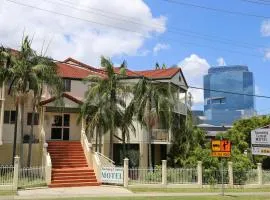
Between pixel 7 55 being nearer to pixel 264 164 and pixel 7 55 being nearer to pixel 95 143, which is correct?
pixel 95 143

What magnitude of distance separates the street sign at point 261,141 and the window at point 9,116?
54.3 feet

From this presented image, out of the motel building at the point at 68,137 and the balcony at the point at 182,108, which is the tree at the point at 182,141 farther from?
the balcony at the point at 182,108

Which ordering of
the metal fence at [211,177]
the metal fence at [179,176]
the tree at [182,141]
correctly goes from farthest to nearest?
the tree at [182,141]
the metal fence at [211,177]
the metal fence at [179,176]

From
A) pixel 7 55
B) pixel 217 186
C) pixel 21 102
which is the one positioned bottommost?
pixel 217 186

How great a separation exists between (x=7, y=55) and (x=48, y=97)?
6077 mm

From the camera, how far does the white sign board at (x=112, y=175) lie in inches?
1048

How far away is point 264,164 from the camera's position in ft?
140

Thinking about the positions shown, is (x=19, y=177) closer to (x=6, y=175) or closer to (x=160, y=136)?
(x=6, y=175)

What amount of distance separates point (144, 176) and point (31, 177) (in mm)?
6362

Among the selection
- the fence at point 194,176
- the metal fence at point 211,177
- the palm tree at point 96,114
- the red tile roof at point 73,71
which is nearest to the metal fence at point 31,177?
the fence at point 194,176

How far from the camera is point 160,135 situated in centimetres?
3575

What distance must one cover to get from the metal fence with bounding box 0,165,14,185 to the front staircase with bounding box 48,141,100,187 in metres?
2.37

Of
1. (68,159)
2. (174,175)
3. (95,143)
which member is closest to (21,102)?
(68,159)

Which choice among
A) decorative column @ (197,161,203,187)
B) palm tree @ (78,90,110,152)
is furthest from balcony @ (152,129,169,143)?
decorative column @ (197,161,203,187)
